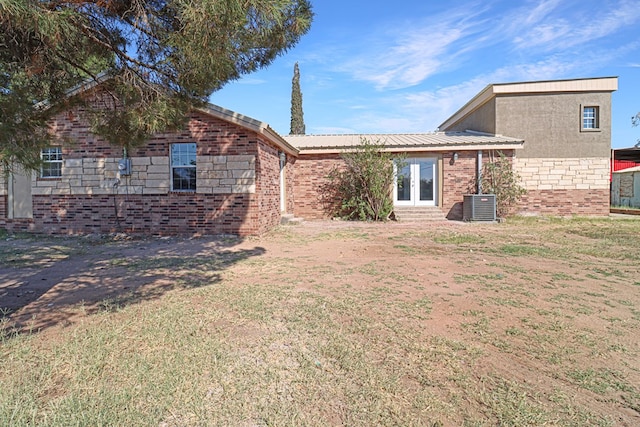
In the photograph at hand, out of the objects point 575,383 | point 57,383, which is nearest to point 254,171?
point 57,383

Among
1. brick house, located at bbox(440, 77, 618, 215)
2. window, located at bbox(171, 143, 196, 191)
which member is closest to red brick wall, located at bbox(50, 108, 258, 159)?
window, located at bbox(171, 143, 196, 191)

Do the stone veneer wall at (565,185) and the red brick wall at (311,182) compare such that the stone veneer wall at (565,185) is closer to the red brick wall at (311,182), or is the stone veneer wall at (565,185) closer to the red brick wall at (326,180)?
the red brick wall at (326,180)

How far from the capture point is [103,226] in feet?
35.8

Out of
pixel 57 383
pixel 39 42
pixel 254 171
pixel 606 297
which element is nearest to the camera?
pixel 57 383

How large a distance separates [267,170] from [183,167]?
Result: 241 centimetres

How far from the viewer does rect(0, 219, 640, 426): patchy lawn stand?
7.86ft

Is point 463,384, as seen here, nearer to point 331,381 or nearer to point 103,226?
point 331,381

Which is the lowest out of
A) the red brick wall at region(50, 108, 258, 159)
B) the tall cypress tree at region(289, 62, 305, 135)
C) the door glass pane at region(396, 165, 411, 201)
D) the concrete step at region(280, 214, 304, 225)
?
the concrete step at region(280, 214, 304, 225)

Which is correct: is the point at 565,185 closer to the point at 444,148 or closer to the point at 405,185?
the point at 444,148

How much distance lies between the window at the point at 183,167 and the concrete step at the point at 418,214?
7.64 meters

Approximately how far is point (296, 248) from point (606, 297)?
5758mm

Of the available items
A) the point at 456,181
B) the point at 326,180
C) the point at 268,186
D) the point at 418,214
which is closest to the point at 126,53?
the point at 268,186

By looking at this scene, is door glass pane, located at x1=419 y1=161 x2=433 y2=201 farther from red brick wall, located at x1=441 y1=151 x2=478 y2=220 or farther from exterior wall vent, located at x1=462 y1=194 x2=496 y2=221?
exterior wall vent, located at x1=462 y1=194 x2=496 y2=221

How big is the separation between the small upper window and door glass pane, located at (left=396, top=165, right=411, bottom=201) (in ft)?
26.4
